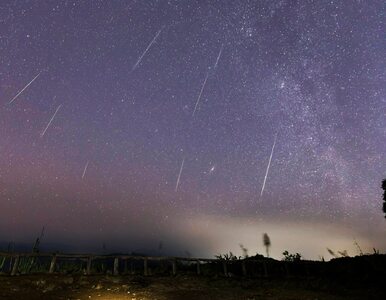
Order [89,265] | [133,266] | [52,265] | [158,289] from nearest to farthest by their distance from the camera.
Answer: [158,289], [52,265], [89,265], [133,266]

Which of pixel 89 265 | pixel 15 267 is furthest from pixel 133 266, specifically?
pixel 15 267

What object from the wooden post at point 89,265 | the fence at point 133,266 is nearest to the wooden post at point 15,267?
the fence at point 133,266

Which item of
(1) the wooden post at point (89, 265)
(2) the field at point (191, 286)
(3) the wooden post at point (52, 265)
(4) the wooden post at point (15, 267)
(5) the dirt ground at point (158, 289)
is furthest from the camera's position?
(1) the wooden post at point (89, 265)

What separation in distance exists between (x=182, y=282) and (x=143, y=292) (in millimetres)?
3162

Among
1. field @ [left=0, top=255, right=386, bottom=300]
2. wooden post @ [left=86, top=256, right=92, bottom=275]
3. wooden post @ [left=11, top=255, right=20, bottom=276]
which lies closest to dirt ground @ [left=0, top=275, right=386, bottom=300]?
field @ [left=0, top=255, right=386, bottom=300]

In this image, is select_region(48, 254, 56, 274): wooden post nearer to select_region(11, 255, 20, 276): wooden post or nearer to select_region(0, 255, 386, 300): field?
select_region(0, 255, 386, 300): field

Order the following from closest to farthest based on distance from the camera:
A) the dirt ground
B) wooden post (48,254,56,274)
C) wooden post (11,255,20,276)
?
the dirt ground < wooden post (11,255,20,276) < wooden post (48,254,56,274)

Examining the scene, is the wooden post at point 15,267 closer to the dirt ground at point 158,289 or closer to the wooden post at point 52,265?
the dirt ground at point 158,289

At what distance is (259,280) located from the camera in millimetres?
21578

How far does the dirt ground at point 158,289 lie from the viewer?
1555 cm

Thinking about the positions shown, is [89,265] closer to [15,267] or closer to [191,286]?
[15,267]

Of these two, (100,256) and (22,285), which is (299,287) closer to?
(100,256)

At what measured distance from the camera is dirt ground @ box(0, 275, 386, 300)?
15555 mm

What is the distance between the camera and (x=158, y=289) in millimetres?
17453
